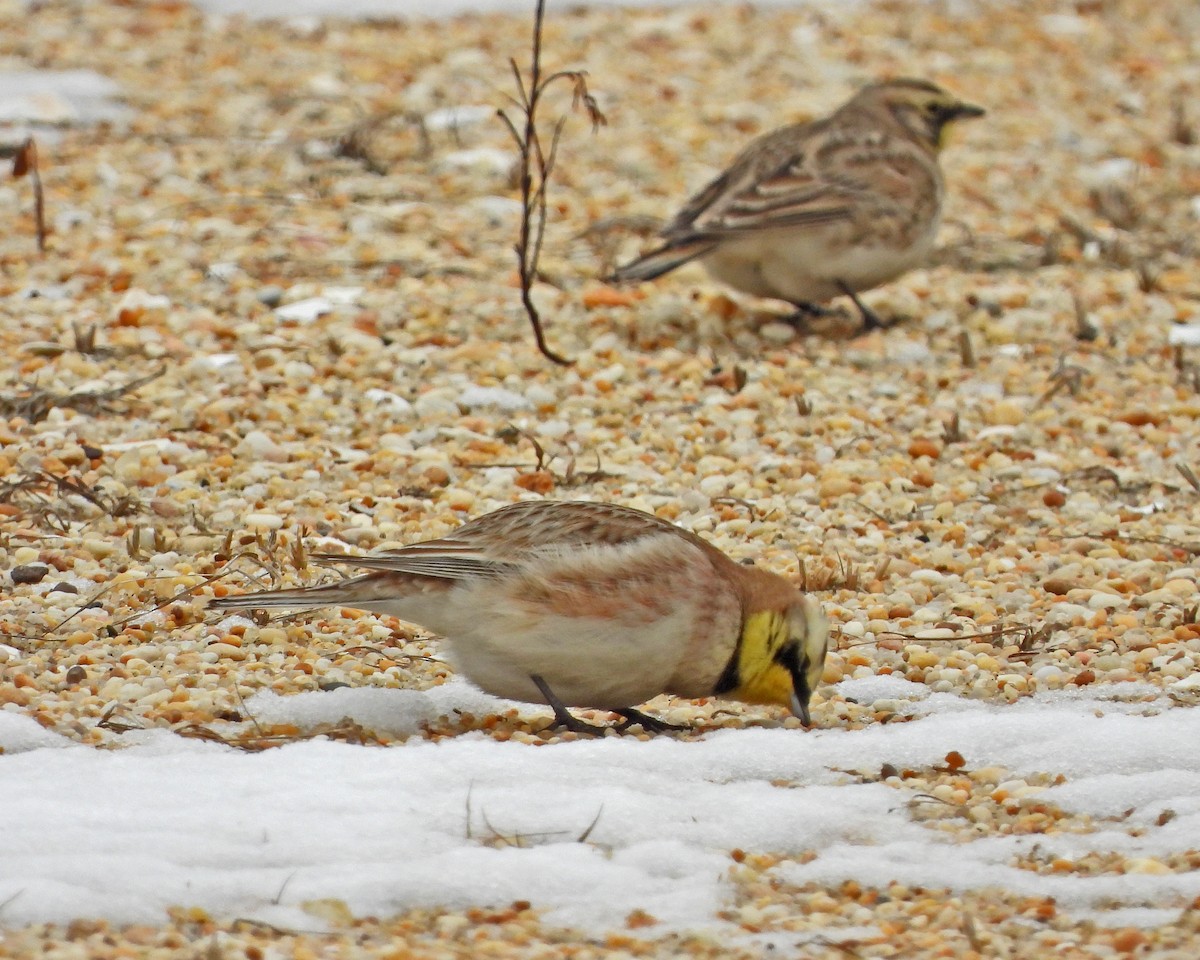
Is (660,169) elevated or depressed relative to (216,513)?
elevated

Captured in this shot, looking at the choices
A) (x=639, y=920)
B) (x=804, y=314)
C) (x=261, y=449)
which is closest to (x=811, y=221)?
(x=804, y=314)

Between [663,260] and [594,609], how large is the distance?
3485 millimetres

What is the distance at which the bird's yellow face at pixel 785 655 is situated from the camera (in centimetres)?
441

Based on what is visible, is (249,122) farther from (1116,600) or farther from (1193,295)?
(1116,600)

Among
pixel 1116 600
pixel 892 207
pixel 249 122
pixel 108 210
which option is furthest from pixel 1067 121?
pixel 1116 600

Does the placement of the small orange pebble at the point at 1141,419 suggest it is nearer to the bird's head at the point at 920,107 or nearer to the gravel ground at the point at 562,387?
the gravel ground at the point at 562,387

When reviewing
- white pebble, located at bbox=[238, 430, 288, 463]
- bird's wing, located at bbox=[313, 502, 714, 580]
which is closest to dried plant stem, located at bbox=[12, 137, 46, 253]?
white pebble, located at bbox=[238, 430, 288, 463]

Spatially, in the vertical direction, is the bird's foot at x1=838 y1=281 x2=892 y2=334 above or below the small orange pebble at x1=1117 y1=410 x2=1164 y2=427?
above

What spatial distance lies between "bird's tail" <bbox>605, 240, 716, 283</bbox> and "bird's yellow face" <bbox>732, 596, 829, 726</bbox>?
3.25 metres

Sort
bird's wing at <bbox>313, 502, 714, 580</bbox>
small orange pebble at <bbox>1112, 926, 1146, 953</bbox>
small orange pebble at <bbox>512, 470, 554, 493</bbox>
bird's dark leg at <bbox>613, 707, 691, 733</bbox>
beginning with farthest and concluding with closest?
small orange pebble at <bbox>512, 470, 554, 493</bbox>
bird's dark leg at <bbox>613, 707, 691, 733</bbox>
bird's wing at <bbox>313, 502, 714, 580</bbox>
small orange pebble at <bbox>1112, 926, 1146, 953</bbox>

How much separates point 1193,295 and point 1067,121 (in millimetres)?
2927

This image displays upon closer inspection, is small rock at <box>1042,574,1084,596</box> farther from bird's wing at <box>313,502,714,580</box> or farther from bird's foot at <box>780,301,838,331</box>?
bird's foot at <box>780,301,838,331</box>

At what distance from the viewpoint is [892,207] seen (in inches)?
308

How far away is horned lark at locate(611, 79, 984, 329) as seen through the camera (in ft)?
25.0
